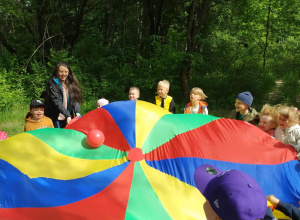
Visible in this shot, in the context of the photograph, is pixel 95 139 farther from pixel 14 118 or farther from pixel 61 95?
pixel 14 118

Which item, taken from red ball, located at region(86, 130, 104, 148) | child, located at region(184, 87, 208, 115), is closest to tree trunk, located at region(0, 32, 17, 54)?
child, located at region(184, 87, 208, 115)

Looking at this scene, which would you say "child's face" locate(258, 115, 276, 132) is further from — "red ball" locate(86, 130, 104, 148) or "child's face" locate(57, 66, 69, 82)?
"child's face" locate(57, 66, 69, 82)

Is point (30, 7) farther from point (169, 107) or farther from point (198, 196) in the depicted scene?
point (198, 196)

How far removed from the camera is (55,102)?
3.66 m

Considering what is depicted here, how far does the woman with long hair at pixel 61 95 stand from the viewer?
12.1 ft

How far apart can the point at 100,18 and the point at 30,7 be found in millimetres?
4883

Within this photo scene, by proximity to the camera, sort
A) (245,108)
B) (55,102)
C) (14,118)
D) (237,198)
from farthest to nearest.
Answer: (14,118) → (245,108) → (55,102) → (237,198)

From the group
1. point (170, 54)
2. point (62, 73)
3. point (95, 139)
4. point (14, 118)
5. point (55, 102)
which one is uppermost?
point (170, 54)

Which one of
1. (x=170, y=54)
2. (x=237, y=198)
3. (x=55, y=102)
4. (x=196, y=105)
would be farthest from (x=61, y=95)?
(x=170, y=54)

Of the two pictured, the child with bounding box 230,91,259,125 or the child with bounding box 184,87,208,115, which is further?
the child with bounding box 184,87,208,115

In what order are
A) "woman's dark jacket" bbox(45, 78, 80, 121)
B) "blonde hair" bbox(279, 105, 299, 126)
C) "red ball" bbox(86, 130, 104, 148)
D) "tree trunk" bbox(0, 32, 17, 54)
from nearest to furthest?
"red ball" bbox(86, 130, 104, 148), "blonde hair" bbox(279, 105, 299, 126), "woman's dark jacket" bbox(45, 78, 80, 121), "tree trunk" bbox(0, 32, 17, 54)

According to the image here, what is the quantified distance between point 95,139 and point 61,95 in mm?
1271

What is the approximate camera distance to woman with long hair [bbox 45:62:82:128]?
3.70 m

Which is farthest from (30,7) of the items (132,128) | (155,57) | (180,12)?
(132,128)
